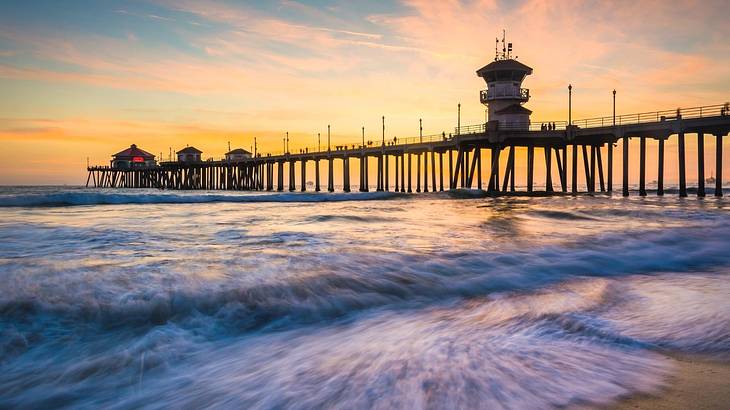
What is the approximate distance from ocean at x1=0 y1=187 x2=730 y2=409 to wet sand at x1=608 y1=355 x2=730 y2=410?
100 millimetres

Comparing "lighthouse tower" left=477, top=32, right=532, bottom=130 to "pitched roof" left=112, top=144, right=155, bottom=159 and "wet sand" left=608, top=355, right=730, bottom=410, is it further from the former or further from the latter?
"pitched roof" left=112, top=144, right=155, bottom=159

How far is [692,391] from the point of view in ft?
9.66

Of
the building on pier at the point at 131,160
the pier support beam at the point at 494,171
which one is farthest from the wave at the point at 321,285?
the building on pier at the point at 131,160

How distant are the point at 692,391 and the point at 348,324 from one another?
3102 millimetres

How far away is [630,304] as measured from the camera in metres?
5.52

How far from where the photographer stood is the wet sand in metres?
2.76

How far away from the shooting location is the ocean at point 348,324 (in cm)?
331

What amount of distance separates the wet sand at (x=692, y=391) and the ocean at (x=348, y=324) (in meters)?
0.10

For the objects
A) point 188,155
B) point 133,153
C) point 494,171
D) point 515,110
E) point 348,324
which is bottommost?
point 348,324

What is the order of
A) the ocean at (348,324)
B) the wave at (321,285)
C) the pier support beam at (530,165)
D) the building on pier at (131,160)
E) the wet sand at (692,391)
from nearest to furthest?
the wet sand at (692,391) < the ocean at (348,324) < the wave at (321,285) < the pier support beam at (530,165) < the building on pier at (131,160)

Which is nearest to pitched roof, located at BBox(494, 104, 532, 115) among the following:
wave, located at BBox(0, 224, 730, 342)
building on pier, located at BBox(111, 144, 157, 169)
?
wave, located at BBox(0, 224, 730, 342)

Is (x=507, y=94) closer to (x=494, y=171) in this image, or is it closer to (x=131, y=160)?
(x=494, y=171)

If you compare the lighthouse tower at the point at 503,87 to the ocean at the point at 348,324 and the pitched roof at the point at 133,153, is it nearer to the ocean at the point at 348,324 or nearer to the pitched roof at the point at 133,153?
the ocean at the point at 348,324

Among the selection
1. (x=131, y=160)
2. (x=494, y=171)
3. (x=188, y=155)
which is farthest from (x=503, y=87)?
(x=131, y=160)
